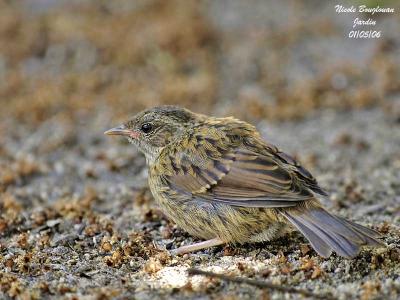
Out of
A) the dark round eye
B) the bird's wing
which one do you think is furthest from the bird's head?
the bird's wing

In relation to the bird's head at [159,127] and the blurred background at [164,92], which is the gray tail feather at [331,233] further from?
the bird's head at [159,127]

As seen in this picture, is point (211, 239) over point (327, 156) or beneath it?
beneath

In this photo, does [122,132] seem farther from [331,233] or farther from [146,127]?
[331,233]

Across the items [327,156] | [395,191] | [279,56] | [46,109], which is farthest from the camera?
[279,56]

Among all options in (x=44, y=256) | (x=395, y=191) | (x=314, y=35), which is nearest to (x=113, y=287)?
(x=44, y=256)

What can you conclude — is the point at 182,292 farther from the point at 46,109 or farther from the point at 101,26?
the point at 101,26
